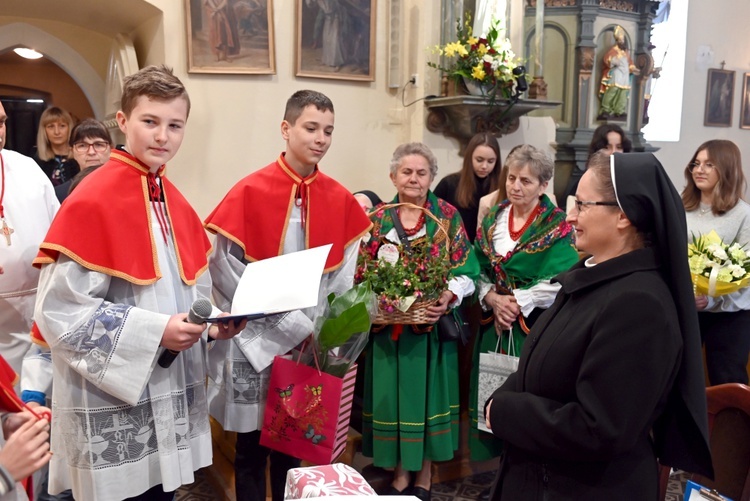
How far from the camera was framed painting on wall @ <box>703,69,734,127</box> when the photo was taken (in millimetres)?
11656

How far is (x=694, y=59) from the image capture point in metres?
11.5

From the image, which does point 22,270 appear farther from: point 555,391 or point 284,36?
point 284,36

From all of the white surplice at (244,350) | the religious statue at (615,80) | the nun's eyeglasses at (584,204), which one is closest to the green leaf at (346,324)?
the white surplice at (244,350)

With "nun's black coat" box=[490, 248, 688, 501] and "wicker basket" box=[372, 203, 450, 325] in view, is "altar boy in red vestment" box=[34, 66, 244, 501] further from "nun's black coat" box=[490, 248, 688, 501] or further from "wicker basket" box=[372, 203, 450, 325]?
"wicker basket" box=[372, 203, 450, 325]

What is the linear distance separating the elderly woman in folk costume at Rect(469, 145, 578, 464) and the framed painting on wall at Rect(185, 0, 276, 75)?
2932mm

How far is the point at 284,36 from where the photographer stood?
19.5 ft

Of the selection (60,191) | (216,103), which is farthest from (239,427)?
(216,103)

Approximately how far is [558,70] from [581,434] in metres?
9.22

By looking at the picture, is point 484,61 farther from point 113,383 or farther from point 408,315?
point 113,383

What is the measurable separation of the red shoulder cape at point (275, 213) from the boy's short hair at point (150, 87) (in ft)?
2.56

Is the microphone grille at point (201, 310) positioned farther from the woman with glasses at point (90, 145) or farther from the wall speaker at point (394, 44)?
the wall speaker at point (394, 44)

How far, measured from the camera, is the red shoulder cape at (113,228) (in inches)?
79.0

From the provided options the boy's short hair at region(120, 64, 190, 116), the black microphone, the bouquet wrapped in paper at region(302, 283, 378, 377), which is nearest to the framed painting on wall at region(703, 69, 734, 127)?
the bouquet wrapped in paper at region(302, 283, 378, 377)

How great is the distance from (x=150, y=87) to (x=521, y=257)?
7.16 ft
